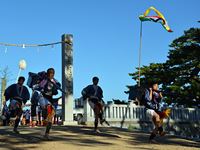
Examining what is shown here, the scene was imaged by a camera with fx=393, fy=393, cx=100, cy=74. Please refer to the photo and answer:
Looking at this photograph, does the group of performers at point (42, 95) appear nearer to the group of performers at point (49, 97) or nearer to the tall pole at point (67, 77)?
the group of performers at point (49, 97)

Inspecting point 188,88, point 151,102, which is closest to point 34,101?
point 151,102

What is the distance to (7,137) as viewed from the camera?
390 inches

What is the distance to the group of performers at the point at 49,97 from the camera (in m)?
9.61

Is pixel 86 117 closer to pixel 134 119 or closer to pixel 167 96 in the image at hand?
pixel 134 119

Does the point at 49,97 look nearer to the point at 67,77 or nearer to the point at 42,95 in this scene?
the point at 42,95

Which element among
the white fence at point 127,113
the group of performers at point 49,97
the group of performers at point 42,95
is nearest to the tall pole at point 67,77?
the white fence at point 127,113

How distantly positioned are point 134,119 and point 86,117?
3.21 metres

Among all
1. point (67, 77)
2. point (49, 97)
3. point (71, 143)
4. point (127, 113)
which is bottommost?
point (71, 143)

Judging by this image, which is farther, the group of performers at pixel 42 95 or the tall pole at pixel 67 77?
the tall pole at pixel 67 77

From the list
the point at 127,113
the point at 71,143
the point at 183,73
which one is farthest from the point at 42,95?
the point at 183,73

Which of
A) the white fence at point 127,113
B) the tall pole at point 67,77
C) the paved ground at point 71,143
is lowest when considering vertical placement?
the paved ground at point 71,143

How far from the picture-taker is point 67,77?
1808 centimetres

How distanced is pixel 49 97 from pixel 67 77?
328 inches

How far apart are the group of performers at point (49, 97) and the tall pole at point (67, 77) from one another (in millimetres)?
4866
